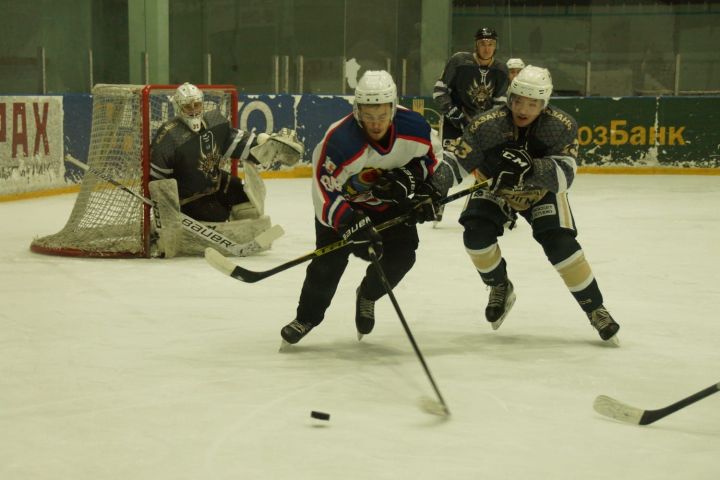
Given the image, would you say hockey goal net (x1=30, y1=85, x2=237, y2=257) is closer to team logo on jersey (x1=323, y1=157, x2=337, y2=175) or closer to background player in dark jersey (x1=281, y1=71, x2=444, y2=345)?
background player in dark jersey (x1=281, y1=71, x2=444, y2=345)

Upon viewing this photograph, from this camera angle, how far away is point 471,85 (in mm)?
6324

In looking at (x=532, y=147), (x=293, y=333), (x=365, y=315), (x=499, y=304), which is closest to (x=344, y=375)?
(x=293, y=333)

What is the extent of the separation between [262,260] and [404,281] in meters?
0.85

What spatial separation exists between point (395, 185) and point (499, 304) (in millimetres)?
641

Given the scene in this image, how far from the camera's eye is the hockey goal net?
16.7 feet

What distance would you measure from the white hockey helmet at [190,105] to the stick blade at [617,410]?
9.99 ft

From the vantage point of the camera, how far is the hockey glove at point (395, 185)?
10.5 ft

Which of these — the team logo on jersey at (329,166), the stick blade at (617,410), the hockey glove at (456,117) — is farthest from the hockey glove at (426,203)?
the hockey glove at (456,117)

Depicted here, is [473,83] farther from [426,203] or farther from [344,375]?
[344,375]

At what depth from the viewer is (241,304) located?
4039 mm

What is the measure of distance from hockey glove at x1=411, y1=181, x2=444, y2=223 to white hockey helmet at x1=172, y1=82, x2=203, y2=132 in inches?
83.1

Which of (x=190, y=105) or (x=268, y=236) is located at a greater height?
(x=190, y=105)

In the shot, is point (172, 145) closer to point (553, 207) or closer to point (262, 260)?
point (262, 260)

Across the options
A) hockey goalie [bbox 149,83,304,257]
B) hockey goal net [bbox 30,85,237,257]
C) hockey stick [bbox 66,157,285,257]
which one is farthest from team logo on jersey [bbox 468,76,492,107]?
hockey goal net [bbox 30,85,237,257]
